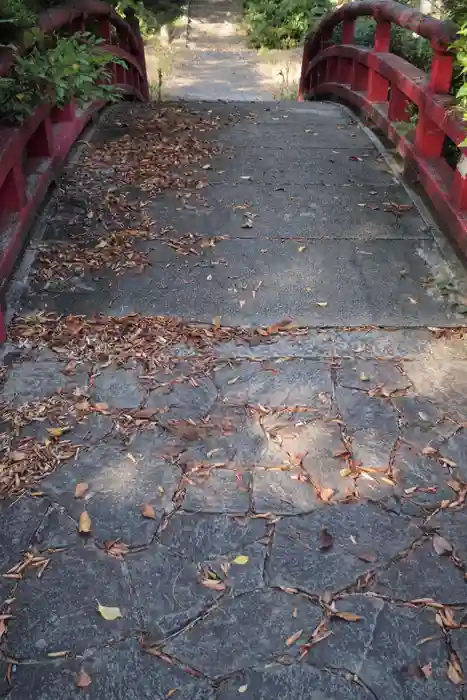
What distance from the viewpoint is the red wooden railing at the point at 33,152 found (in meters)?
3.55

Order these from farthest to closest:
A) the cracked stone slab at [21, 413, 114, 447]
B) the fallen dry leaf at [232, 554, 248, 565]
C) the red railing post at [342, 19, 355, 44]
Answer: the red railing post at [342, 19, 355, 44] < the cracked stone slab at [21, 413, 114, 447] < the fallen dry leaf at [232, 554, 248, 565]

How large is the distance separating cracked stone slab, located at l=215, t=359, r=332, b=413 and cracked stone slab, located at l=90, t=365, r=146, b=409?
1.19ft

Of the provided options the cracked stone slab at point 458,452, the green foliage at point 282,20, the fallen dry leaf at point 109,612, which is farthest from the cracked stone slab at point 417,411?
the green foliage at point 282,20

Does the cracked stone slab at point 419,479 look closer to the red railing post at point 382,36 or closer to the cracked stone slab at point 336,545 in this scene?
the cracked stone slab at point 336,545

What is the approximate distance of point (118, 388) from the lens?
2980mm

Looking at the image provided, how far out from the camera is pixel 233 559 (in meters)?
2.24

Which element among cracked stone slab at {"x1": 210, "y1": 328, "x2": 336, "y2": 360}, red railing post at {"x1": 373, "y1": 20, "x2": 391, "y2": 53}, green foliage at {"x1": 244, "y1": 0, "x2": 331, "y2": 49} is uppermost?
red railing post at {"x1": 373, "y1": 20, "x2": 391, "y2": 53}

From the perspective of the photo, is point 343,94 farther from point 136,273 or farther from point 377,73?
point 136,273

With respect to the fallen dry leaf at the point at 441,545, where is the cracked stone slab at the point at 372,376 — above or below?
above

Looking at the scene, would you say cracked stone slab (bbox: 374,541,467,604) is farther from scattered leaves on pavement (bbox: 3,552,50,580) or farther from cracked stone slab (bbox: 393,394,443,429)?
scattered leaves on pavement (bbox: 3,552,50,580)

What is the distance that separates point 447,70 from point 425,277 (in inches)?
57.2

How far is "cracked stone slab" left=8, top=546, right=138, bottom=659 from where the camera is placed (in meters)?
1.98

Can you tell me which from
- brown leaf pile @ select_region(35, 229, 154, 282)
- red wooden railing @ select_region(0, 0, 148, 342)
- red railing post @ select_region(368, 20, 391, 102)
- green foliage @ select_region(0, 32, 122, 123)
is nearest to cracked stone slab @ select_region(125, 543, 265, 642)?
red wooden railing @ select_region(0, 0, 148, 342)

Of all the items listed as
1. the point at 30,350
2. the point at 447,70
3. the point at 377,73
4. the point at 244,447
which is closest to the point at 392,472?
the point at 244,447
